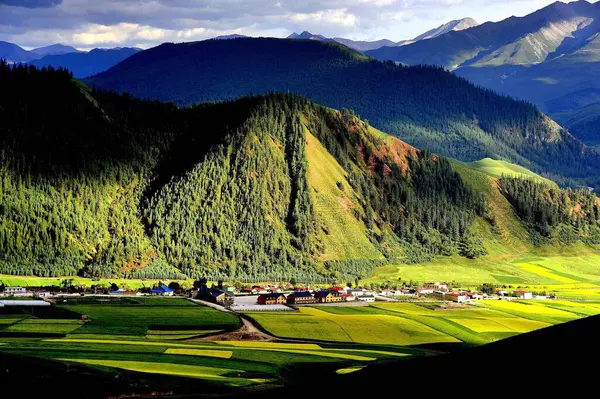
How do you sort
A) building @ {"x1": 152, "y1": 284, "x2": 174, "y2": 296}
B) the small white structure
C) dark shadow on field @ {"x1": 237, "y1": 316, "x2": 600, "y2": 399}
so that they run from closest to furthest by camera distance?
1. dark shadow on field @ {"x1": 237, "y1": 316, "x2": 600, "y2": 399}
2. building @ {"x1": 152, "y1": 284, "x2": 174, "y2": 296}
3. the small white structure

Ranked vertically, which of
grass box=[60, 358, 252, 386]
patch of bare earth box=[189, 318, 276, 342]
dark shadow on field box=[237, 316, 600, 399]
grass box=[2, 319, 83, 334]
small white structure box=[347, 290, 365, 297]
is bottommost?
patch of bare earth box=[189, 318, 276, 342]

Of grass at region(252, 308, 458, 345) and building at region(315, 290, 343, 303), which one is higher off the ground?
building at region(315, 290, 343, 303)

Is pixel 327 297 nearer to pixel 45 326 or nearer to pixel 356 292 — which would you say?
pixel 356 292

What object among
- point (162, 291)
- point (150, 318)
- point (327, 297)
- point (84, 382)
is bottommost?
point (150, 318)

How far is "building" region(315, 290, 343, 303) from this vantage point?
160125 mm

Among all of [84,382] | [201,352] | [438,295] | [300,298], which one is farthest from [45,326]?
[438,295]

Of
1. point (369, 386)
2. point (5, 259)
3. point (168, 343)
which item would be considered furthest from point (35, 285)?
point (369, 386)

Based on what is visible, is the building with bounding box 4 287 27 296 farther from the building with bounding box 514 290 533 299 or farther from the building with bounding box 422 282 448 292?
the building with bounding box 514 290 533 299

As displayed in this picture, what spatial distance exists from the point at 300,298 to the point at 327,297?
5412 millimetres

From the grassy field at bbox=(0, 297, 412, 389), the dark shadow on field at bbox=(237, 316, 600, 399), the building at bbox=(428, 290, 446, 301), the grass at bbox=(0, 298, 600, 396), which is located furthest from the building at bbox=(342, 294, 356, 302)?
the dark shadow on field at bbox=(237, 316, 600, 399)

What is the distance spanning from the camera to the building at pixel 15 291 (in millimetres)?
151788

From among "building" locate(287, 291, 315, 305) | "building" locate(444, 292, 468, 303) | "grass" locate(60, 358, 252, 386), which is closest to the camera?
"grass" locate(60, 358, 252, 386)

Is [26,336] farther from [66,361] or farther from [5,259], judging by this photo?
[5,259]

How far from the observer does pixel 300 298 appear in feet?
518
